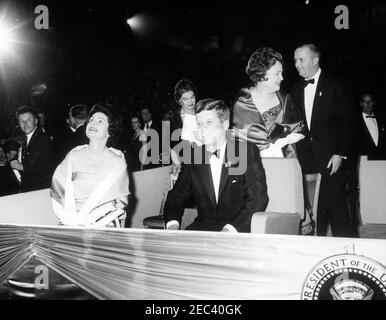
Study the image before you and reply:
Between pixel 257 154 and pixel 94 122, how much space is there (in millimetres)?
1299

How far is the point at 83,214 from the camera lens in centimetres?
338

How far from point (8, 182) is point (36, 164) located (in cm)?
53

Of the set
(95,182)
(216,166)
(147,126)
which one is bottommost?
(95,182)

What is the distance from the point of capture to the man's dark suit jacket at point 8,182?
4.93 metres

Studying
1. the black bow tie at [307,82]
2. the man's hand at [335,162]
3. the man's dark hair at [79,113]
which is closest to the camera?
the man's hand at [335,162]

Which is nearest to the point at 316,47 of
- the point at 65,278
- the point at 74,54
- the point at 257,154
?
the point at 257,154

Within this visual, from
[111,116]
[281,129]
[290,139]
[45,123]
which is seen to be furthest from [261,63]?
[45,123]

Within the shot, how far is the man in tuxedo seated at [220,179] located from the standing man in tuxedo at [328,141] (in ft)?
4.71

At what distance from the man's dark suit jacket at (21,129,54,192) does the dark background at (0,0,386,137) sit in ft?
6.67

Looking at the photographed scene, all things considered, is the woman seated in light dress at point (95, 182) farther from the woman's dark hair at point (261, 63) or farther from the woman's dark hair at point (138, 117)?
the woman's dark hair at point (138, 117)

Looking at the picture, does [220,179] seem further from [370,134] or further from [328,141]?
[370,134]

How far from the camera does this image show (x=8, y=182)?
195 inches

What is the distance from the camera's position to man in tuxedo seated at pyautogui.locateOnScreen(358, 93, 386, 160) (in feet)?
19.4

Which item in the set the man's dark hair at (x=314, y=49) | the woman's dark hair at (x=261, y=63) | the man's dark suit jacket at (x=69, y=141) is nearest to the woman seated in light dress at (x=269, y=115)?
the woman's dark hair at (x=261, y=63)
